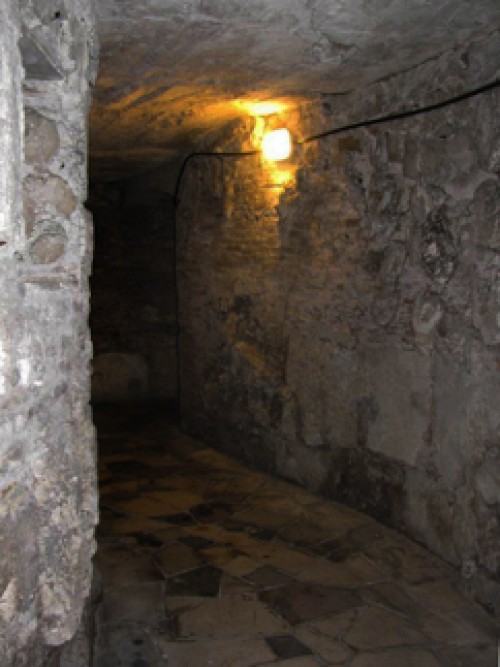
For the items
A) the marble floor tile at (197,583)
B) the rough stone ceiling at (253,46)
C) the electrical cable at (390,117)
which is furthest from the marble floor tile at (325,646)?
the rough stone ceiling at (253,46)

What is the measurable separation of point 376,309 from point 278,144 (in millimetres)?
1426

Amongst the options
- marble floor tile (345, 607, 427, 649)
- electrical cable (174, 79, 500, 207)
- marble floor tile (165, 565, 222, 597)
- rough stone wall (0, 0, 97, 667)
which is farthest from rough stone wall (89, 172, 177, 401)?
rough stone wall (0, 0, 97, 667)

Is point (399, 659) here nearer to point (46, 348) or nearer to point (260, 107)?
point (46, 348)

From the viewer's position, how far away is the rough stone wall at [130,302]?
7.88m

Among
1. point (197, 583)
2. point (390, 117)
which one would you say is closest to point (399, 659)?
point (197, 583)

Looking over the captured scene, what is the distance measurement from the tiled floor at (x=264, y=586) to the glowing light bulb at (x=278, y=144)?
2.33m

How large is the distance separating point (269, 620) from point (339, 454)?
5.11 feet

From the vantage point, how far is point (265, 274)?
515 centimetres

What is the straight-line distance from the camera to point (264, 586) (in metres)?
3.49

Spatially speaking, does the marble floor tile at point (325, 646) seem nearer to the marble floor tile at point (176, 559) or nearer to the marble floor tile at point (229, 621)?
the marble floor tile at point (229, 621)

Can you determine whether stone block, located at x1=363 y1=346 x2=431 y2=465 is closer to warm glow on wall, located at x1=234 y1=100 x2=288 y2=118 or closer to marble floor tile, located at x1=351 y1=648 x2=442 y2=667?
marble floor tile, located at x1=351 y1=648 x2=442 y2=667

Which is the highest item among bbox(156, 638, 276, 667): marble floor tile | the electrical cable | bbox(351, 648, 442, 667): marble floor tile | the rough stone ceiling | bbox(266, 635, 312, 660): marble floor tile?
the rough stone ceiling

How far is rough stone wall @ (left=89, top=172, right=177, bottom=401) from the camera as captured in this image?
788cm

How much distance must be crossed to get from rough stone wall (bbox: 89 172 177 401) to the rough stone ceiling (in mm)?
3250
